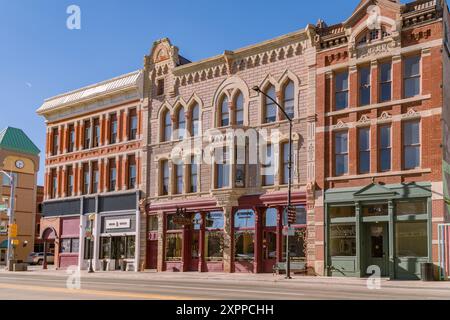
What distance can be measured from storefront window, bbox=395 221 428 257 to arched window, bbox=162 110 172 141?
55.7 ft

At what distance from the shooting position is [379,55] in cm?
3155

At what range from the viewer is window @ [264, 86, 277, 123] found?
3603 cm

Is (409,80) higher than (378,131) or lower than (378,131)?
higher

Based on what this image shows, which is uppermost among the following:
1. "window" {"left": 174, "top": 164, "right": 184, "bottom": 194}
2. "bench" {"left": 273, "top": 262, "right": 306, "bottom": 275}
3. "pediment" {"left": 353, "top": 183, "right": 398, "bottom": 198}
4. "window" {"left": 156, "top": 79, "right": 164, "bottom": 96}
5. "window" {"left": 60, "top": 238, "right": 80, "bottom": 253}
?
"window" {"left": 156, "top": 79, "right": 164, "bottom": 96}

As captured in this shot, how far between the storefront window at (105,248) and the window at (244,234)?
11.8 m

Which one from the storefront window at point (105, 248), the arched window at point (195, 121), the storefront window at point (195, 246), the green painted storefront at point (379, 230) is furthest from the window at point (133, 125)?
the green painted storefront at point (379, 230)

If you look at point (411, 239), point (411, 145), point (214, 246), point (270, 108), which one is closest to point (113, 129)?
point (214, 246)

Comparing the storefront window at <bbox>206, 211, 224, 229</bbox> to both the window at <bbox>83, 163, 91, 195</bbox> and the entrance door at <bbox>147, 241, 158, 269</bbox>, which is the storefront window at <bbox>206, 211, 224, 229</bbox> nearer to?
the entrance door at <bbox>147, 241, 158, 269</bbox>

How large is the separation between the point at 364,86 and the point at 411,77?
2.53 meters

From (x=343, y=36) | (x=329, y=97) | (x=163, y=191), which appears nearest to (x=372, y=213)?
(x=329, y=97)

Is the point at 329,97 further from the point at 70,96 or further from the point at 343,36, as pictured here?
the point at 70,96

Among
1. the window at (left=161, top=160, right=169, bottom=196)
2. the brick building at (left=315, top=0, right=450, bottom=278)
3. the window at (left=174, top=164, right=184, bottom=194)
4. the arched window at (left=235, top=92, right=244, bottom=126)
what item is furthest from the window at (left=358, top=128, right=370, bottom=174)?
the window at (left=161, top=160, right=169, bottom=196)
